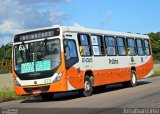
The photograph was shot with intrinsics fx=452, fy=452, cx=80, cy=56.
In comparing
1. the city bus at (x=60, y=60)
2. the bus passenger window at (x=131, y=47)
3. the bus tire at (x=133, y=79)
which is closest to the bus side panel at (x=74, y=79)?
the city bus at (x=60, y=60)

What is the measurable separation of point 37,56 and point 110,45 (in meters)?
5.29

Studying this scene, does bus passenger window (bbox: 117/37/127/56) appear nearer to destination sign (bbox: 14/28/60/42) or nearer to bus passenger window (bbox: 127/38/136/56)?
bus passenger window (bbox: 127/38/136/56)

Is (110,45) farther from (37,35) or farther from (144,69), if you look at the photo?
(144,69)

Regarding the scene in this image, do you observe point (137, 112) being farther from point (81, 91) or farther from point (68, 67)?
point (81, 91)

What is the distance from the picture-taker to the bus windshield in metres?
18.2

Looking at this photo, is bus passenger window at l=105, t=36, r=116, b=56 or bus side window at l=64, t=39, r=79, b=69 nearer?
bus side window at l=64, t=39, r=79, b=69

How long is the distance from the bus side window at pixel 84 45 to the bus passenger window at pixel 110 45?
2135 mm

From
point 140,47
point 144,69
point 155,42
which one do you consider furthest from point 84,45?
point 155,42

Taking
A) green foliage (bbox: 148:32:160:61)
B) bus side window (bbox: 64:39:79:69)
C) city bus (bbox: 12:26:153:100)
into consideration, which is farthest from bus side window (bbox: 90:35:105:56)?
green foliage (bbox: 148:32:160:61)

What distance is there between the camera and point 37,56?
18625mm

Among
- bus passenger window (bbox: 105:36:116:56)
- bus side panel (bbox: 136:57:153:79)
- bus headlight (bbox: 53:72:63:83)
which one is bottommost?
bus headlight (bbox: 53:72:63:83)

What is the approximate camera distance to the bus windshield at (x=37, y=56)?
18188mm

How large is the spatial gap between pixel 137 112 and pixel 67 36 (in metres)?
6.82

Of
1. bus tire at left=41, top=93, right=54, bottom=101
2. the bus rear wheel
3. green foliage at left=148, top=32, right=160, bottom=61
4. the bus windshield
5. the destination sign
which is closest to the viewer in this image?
the bus windshield
